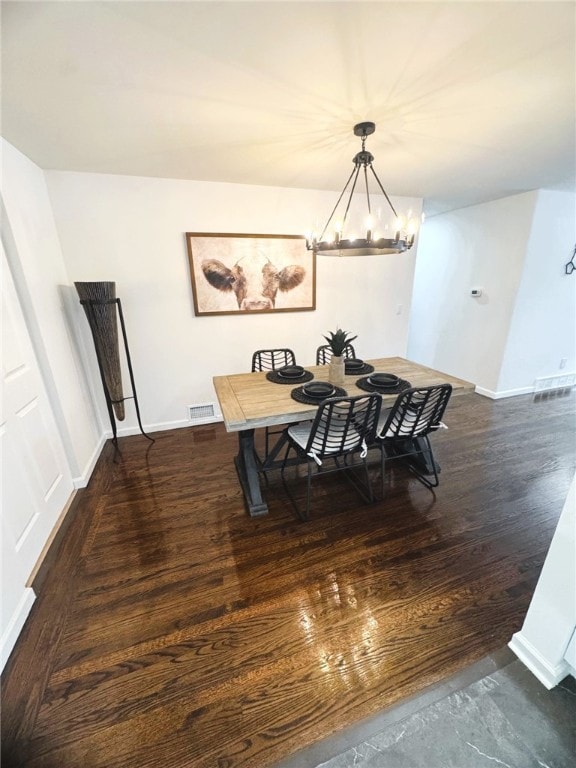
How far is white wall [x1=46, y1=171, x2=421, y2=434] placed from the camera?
2562mm

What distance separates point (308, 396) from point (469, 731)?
5.15 feet

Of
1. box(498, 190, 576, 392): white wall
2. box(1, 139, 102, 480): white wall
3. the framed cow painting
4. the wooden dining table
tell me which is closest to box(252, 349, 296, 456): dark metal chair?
the wooden dining table

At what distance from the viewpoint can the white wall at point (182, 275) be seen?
256 centimetres

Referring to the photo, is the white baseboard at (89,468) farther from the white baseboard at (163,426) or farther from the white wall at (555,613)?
the white wall at (555,613)

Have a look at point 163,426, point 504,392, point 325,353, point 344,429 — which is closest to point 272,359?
point 325,353

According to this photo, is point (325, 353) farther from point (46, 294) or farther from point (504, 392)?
point (504, 392)

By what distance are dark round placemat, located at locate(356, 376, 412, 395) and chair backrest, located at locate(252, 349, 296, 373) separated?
856 millimetres

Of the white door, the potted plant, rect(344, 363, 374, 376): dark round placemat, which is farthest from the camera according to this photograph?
rect(344, 363, 374, 376): dark round placemat

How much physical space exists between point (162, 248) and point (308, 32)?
208 centimetres

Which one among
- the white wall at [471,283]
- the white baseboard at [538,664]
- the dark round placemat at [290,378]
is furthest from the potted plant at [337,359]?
the white wall at [471,283]

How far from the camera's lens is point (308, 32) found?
1120 millimetres

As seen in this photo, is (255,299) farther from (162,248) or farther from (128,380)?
(128,380)

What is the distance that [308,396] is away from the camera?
200 cm

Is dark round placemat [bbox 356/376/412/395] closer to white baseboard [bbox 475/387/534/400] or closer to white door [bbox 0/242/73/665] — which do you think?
white door [bbox 0/242/73/665]
